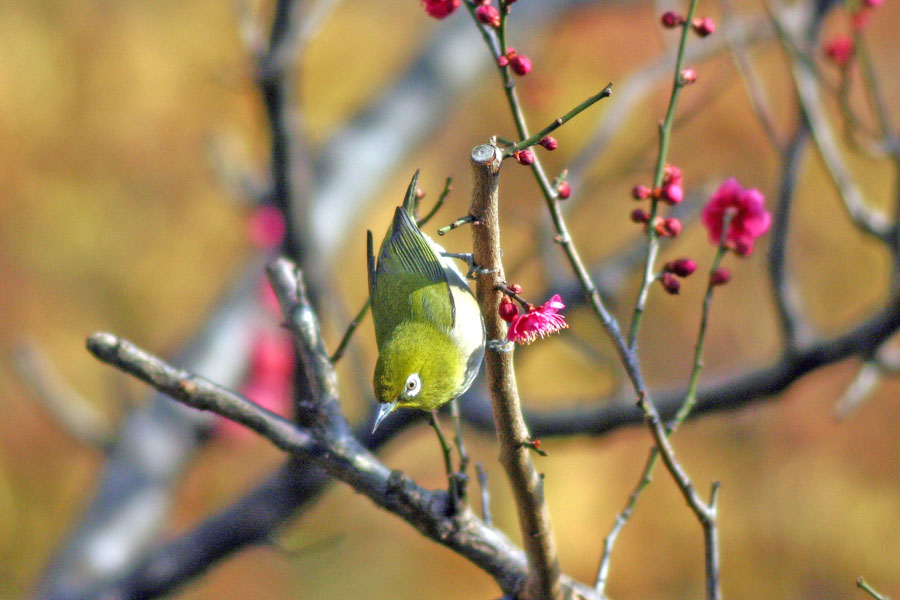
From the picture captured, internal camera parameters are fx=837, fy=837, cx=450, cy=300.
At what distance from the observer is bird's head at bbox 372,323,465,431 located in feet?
5.99

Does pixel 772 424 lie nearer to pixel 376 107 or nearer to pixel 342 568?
pixel 342 568

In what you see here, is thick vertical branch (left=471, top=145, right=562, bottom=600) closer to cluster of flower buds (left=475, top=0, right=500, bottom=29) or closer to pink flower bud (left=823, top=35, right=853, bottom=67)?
cluster of flower buds (left=475, top=0, right=500, bottom=29)

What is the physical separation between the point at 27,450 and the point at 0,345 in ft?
2.73

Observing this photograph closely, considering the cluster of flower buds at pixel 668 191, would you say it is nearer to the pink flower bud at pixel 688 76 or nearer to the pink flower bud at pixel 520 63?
the pink flower bud at pixel 688 76

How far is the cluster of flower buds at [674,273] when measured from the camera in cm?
154

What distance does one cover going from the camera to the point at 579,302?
10.9ft

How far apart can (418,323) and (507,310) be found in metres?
A: 0.55

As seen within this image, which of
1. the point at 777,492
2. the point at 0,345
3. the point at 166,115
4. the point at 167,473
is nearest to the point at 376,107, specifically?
the point at 167,473

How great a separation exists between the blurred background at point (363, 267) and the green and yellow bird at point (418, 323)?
2839mm

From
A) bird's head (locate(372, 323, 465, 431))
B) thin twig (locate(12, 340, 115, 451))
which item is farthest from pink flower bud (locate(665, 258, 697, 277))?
thin twig (locate(12, 340, 115, 451))

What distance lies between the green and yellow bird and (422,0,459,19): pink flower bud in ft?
1.18

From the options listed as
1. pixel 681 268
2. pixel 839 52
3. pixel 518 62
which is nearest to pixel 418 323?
pixel 681 268

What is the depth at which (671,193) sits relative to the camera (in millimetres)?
1498

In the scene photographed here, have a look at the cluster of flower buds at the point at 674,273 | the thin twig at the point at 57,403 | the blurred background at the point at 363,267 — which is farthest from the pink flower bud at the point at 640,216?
the blurred background at the point at 363,267
